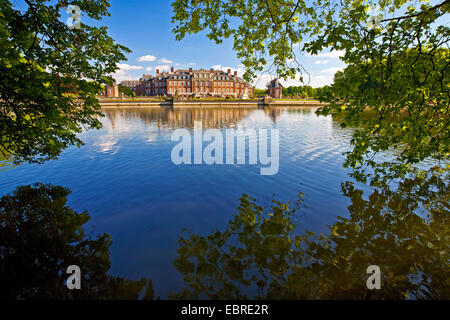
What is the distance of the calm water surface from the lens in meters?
5.64

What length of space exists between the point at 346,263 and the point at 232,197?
15.3ft

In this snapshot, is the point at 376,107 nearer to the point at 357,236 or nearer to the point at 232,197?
the point at 357,236

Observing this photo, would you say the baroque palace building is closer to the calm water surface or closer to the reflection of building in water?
the reflection of building in water

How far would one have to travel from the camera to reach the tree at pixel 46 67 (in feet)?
19.7

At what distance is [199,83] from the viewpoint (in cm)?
9950

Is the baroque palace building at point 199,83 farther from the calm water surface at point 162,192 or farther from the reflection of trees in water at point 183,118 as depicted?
the calm water surface at point 162,192

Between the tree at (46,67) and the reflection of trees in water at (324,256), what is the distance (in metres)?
6.35

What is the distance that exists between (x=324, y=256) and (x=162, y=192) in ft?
22.3

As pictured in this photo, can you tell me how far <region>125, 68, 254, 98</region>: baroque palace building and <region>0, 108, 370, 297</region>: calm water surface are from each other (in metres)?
88.6

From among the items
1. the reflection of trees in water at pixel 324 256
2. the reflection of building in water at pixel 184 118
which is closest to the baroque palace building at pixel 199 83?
the reflection of building in water at pixel 184 118

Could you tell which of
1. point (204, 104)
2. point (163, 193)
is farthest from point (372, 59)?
point (204, 104)

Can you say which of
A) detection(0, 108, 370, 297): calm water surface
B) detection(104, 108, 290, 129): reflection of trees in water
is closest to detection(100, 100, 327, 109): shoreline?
detection(104, 108, 290, 129): reflection of trees in water
